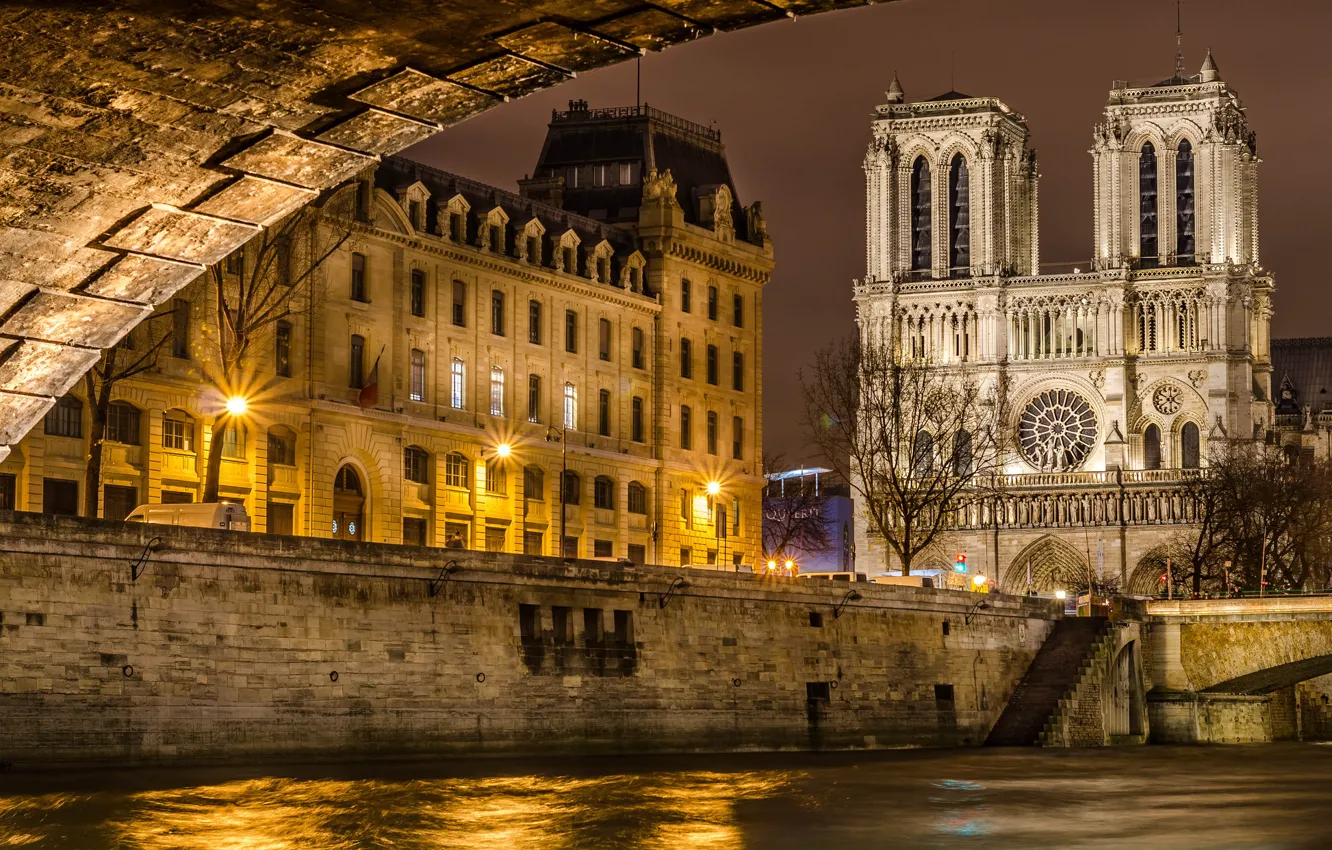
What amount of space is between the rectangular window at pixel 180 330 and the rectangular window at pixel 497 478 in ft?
50.9

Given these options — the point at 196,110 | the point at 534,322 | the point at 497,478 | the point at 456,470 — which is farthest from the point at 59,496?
the point at 196,110

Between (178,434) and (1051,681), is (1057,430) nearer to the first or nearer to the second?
(1051,681)

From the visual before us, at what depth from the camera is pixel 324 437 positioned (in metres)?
68.1

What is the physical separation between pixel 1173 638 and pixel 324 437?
33.4 metres

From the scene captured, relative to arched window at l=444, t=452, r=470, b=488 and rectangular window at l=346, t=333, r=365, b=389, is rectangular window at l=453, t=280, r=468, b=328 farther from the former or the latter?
rectangular window at l=346, t=333, r=365, b=389

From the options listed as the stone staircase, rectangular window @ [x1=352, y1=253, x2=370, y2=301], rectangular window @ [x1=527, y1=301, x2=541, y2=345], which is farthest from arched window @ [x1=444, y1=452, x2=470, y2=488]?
the stone staircase

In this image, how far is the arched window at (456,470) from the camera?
74312 mm

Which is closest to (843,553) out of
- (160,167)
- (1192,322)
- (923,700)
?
(1192,322)

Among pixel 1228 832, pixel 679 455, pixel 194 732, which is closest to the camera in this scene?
pixel 1228 832

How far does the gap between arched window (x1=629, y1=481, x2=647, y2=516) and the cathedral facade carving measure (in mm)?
59106

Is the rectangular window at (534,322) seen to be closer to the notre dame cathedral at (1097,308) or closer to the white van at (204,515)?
the white van at (204,515)

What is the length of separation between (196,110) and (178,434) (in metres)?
58.0

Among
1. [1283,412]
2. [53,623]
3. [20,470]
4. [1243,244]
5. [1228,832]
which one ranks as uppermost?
[1243,244]

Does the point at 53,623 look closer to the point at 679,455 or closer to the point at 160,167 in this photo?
the point at 160,167
